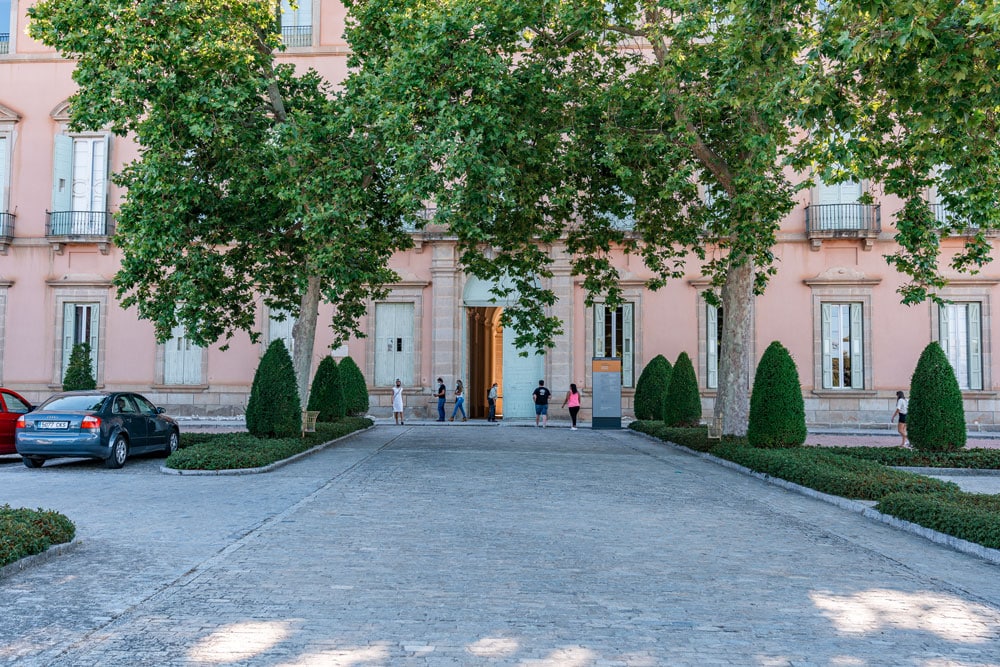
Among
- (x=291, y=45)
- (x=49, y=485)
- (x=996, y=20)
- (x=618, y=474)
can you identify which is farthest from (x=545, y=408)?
(x=996, y=20)

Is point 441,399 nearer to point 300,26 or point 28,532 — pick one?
point 300,26

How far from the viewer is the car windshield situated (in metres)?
14.1

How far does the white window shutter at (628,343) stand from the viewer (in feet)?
96.1

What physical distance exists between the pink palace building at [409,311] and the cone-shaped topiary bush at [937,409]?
12.9 metres

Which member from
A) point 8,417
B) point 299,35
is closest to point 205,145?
point 8,417

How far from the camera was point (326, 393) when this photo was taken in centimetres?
2267

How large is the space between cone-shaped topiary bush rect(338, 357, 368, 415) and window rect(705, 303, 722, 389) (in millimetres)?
11552

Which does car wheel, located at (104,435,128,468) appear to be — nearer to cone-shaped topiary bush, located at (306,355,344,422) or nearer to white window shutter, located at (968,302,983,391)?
cone-shaped topiary bush, located at (306,355,344,422)

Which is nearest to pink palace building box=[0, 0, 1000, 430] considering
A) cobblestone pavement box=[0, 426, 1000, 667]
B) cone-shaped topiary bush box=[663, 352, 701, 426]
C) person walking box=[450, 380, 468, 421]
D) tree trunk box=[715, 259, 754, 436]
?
person walking box=[450, 380, 468, 421]

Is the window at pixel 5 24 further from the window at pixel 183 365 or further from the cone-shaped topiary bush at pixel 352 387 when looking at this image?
the cone-shaped topiary bush at pixel 352 387

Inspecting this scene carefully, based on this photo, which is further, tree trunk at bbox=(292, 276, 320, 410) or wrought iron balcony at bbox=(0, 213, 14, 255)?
wrought iron balcony at bbox=(0, 213, 14, 255)

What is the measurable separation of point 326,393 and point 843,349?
17.3 m

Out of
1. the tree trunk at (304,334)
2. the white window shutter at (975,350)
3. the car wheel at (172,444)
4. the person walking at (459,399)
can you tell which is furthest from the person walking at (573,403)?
the white window shutter at (975,350)

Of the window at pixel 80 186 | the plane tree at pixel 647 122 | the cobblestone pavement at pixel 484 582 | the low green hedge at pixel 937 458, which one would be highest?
the window at pixel 80 186
